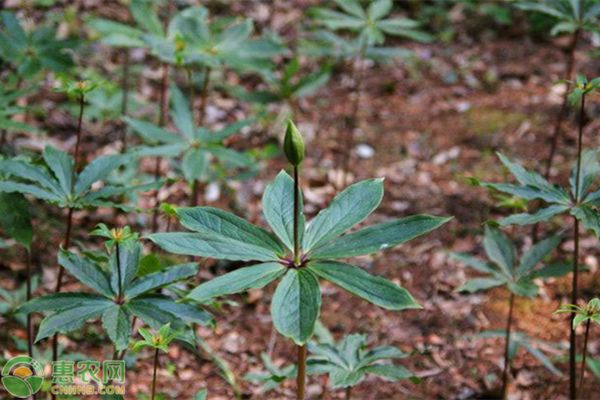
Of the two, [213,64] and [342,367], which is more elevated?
[213,64]

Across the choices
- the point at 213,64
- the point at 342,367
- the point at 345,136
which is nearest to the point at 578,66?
the point at 345,136

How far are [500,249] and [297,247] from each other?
1027 millimetres

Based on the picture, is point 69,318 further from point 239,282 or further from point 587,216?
point 587,216

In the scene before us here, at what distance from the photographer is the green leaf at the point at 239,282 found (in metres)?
1.45

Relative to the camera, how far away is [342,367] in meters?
2.01

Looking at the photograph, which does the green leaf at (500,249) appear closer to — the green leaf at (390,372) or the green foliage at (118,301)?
the green leaf at (390,372)

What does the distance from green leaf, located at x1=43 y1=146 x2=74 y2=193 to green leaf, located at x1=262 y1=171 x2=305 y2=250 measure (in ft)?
2.05

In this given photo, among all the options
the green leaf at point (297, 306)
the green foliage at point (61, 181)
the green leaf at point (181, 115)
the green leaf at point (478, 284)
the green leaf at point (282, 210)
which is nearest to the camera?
the green leaf at point (297, 306)

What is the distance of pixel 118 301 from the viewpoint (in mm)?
1791

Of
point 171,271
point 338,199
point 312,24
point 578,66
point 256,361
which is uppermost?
point 312,24

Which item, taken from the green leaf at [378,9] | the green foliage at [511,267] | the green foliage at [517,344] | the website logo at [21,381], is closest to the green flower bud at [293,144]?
the green foliage at [511,267]

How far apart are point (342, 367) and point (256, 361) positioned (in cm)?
82

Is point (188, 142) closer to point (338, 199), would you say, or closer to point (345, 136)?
point (338, 199)

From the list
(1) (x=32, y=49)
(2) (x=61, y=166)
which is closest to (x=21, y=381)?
(2) (x=61, y=166)
